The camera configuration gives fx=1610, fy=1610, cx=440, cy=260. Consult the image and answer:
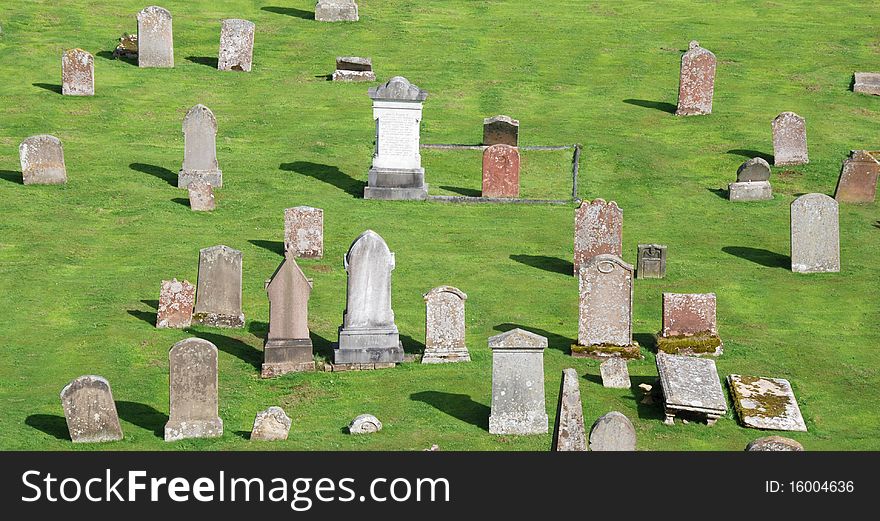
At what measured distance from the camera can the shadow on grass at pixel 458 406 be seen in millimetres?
22844

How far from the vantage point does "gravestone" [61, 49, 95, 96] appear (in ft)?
139

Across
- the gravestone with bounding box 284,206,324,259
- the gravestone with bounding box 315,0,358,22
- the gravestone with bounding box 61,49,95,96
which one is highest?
the gravestone with bounding box 315,0,358,22

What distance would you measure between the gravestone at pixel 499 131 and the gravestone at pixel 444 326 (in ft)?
47.7

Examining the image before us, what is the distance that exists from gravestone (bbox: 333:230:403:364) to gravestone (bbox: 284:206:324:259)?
559cm

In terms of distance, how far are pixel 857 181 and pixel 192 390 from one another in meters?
18.9

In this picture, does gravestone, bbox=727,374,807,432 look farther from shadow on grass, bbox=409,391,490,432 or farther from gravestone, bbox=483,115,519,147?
gravestone, bbox=483,115,519,147

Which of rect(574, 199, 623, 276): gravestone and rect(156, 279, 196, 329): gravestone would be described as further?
rect(574, 199, 623, 276): gravestone

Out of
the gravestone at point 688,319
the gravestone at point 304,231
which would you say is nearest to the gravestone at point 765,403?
the gravestone at point 688,319

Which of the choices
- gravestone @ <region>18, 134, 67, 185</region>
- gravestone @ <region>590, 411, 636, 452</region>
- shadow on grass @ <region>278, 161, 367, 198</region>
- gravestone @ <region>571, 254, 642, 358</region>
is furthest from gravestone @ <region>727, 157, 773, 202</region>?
gravestone @ <region>590, 411, 636, 452</region>

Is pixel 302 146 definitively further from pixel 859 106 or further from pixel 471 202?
pixel 859 106

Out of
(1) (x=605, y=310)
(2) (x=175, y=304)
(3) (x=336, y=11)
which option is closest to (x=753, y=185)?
(1) (x=605, y=310)

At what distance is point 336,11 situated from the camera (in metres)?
51.6

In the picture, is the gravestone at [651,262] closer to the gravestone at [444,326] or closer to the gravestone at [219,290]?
the gravestone at [444,326]

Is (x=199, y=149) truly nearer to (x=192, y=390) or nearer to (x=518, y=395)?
(x=192, y=390)
